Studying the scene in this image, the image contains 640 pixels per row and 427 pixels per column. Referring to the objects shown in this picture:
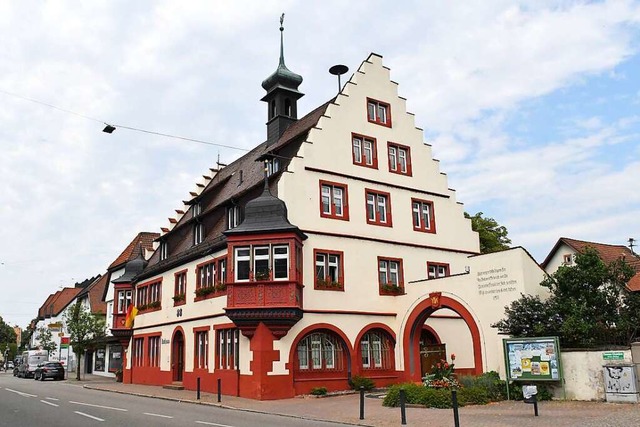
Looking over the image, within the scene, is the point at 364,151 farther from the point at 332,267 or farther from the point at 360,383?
the point at 360,383

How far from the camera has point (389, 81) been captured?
102 ft

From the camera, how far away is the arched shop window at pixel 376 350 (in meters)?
27.3

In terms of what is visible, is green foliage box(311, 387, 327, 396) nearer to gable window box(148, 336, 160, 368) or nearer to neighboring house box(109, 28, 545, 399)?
neighboring house box(109, 28, 545, 399)

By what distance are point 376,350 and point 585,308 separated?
10135 millimetres

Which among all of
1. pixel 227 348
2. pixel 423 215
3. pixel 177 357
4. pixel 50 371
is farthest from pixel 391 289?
pixel 50 371

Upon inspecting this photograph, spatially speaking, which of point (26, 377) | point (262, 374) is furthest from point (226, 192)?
point (26, 377)

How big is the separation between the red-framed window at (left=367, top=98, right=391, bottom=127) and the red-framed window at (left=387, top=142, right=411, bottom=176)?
115 centimetres

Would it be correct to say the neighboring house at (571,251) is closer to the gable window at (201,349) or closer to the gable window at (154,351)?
the gable window at (201,349)

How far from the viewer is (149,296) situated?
37094 millimetres

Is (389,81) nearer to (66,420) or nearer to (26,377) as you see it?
(66,420)

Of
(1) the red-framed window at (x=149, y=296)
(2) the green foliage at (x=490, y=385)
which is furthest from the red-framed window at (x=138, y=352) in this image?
(2) the green foliage at (x=490, y=385)

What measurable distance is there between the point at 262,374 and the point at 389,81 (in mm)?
15647

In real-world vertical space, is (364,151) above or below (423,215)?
above

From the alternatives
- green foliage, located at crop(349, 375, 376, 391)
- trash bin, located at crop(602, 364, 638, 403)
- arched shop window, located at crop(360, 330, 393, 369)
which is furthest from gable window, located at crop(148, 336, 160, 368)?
trash bin, located at crop(602, 364, 638, 403)
